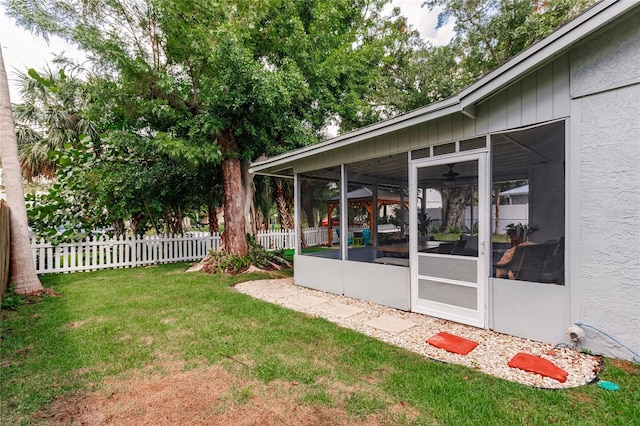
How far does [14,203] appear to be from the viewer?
5516 mm

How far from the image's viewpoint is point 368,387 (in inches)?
103

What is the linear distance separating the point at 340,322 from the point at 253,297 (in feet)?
6.92

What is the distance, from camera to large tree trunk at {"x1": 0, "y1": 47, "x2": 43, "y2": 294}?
17.3 feet

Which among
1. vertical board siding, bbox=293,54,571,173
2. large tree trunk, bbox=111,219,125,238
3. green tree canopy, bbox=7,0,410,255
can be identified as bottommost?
large tree trunk, bbox=111,219,125,238

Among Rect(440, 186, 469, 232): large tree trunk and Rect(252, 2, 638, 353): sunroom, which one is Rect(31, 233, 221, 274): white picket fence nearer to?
Rect(252, 2, 638, 353): sunroom

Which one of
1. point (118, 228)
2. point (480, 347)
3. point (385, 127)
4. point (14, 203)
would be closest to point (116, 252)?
point (118, 228)

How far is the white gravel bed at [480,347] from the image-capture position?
277 cm

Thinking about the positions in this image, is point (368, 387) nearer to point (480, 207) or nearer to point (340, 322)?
point (340, 322)

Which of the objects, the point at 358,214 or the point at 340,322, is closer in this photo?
the point at 340,322

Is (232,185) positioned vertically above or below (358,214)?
above

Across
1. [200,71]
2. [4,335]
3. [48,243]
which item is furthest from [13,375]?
[200,71]

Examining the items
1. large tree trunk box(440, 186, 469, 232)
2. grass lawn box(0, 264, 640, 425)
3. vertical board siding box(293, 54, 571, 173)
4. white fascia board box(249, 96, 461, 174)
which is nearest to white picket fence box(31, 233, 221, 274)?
grass lawn box(0, 264, 640, 425)

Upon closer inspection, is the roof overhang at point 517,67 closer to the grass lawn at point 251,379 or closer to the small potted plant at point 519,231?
the small potted plant at point 519,231

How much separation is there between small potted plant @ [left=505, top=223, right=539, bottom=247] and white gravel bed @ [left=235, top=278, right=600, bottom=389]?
148 cm
